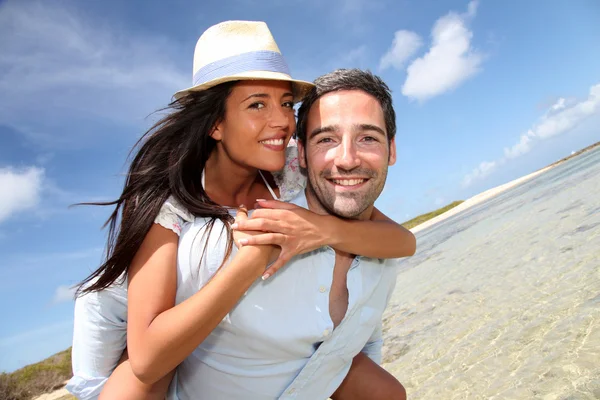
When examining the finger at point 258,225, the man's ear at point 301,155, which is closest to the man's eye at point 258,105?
the man's ear at point 301,155

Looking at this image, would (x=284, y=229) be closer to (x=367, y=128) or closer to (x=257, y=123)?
(x=257, y=123)

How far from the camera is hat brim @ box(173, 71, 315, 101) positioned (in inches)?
107

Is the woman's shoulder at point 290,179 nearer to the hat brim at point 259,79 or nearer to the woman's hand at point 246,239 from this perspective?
the hat brim at point 259,79

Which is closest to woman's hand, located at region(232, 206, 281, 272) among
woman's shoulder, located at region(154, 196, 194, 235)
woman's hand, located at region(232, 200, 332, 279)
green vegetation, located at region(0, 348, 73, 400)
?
woman's hand, located at region(232, 200, 332, 279)

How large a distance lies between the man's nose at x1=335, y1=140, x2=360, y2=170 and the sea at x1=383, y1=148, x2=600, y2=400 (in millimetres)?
2218

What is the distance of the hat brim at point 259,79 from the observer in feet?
8.93

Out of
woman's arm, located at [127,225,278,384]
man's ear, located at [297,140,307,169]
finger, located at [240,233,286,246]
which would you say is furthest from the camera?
man's ear, located at [297,140,307,169]

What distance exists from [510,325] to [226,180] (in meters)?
3.48

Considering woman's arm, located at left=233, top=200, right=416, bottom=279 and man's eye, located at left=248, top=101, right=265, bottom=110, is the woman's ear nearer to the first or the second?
man's eye, located at left=248, top=101, right=265, bottom=110

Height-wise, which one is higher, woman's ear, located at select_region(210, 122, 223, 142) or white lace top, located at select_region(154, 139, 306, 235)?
woman's ear, located at select_region(210, 122, 223, 142)

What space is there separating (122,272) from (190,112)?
3.79 ft

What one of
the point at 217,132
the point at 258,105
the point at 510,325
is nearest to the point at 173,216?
the point at 217,132

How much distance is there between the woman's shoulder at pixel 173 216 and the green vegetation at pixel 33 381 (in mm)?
10966

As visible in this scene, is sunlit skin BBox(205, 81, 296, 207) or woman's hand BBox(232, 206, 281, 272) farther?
sunlit skin BBox(205, 81, 296, 207)
